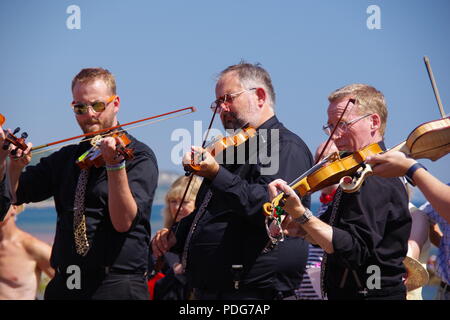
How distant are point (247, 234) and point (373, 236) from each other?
87 centimetres

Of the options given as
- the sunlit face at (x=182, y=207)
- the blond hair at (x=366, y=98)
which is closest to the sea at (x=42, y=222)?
the sunlit face at (x=182, y=207)

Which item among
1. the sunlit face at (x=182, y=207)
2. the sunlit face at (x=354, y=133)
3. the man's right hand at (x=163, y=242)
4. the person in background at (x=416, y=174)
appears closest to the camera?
the person in background at (x=416, y=174)

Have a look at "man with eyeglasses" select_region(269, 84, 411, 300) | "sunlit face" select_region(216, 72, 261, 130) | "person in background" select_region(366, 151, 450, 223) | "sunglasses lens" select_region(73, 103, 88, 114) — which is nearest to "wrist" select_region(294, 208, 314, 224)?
"man with eyeglasses" select_region(269, 84, 411, 300)

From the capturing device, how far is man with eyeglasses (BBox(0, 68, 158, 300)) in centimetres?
552

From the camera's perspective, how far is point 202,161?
5141 millimetres

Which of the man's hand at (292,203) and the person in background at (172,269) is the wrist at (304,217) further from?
the person in background at (172,269)

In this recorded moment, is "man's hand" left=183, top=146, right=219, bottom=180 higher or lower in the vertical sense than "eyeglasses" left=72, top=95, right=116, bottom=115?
lower

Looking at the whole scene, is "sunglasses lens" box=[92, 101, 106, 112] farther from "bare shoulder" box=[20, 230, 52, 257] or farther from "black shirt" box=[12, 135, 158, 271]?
"bare shoulder" box=[20, 230, 52, 257]

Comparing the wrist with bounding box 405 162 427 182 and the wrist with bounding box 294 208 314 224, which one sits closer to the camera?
the wrist with bounding box 405 162 427 182

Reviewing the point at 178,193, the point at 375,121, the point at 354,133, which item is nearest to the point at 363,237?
the point at 354,133

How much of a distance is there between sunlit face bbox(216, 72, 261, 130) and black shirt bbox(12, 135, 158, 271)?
0.64m

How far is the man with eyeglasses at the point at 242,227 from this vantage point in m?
5.20

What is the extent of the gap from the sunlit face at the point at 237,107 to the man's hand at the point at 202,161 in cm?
57
